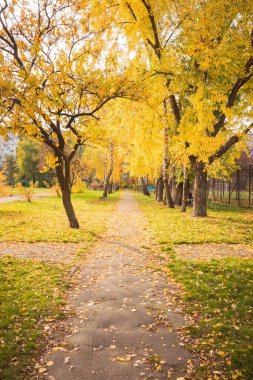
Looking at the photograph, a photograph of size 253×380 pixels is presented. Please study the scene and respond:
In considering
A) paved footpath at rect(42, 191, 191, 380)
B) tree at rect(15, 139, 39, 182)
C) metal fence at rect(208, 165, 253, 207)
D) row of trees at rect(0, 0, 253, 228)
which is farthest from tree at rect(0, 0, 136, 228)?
tree at rect(15, 139, 39, 182)

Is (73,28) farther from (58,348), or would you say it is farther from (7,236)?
(58,348)

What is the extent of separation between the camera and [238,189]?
2338cm

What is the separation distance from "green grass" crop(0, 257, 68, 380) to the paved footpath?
0.35 metres

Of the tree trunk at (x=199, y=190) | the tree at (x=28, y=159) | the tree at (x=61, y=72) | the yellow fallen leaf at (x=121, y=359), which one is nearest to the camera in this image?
the yellow fallen leaf at (x=121, y=359)

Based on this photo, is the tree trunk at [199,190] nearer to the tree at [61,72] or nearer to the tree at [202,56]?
the tree at [202,56]

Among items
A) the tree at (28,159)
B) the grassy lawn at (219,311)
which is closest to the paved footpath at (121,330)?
the grassy lawn at (219,311)

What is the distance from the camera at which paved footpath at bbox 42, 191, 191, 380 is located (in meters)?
3.76

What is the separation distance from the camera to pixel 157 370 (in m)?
3.72

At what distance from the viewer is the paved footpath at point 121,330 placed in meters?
3.76

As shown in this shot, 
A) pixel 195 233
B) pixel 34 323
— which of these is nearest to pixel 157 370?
pixel 34 323

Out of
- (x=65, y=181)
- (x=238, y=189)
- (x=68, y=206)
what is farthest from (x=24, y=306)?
(x=238, y=189)

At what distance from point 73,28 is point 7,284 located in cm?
902

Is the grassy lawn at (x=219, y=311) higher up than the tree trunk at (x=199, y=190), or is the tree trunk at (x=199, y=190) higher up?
the tree trunk at (x=199, y=190)

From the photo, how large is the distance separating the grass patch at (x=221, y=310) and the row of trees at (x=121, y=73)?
6.14m
